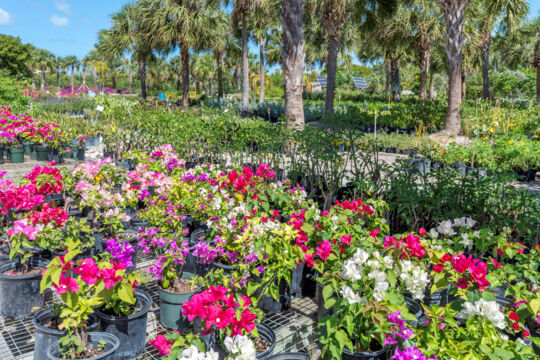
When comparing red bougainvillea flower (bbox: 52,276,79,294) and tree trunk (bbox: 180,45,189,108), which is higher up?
tree trunk (bbox: 180,45,189,108)

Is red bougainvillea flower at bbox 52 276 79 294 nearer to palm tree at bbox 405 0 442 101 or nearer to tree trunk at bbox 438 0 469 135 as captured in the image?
tree trunk at bbox 438 0 469 135

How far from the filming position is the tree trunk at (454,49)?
987 centimetres

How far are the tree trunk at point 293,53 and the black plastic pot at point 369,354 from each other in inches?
222

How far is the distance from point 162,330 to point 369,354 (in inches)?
56.8

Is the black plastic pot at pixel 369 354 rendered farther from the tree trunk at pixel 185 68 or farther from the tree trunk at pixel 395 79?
the tree trunk at pixel 395 79

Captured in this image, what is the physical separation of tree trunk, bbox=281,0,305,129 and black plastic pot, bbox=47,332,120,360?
18.3ft

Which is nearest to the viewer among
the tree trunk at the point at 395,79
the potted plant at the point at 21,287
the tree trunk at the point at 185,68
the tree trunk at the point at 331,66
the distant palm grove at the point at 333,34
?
the potted plant at the point at 21,287

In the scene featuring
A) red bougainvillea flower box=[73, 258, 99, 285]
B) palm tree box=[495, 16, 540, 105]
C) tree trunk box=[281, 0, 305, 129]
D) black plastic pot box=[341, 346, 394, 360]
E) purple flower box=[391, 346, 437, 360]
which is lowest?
black plastic pot box=[341, 346, 394, 360]

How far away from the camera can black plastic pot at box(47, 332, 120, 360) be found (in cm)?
196

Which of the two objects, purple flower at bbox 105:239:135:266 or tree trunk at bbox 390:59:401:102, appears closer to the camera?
purple flower at bbox 105:239:135:266

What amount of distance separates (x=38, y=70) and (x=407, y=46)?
64.0 m

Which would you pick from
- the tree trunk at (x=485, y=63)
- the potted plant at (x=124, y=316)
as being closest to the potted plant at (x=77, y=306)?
the potted plant at (x=124, y=316)

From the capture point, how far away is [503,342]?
161cm

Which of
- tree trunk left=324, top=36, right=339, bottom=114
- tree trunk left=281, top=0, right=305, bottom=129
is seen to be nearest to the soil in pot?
tree trunk left=281, top=0, right=305, bottom=129
